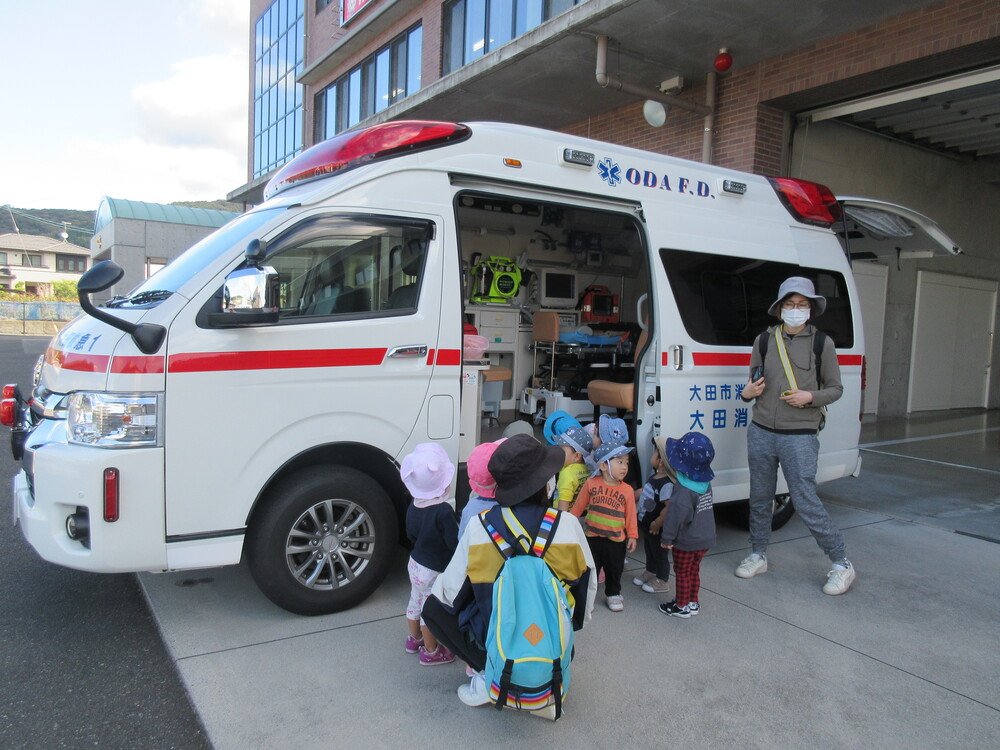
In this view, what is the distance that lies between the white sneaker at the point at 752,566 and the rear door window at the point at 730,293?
1494mm

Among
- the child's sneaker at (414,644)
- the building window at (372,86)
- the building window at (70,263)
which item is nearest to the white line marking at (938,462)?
the child's sneaker at (414,644)

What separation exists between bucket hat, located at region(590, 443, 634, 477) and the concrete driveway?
2.80 feet

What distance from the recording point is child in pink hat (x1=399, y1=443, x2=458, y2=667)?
3.21 meters

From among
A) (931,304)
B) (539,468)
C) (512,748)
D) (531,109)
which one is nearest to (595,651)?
(512,748)

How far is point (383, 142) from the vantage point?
382 centimetres

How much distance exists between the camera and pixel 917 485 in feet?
24.7

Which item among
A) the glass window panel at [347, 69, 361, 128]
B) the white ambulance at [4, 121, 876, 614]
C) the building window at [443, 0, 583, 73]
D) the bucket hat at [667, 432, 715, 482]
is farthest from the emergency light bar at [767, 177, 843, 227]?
the glass window panel at [347, 69, 361, 128]

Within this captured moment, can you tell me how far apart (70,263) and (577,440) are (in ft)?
315

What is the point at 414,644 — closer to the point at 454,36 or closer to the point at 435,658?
the point at 435,658

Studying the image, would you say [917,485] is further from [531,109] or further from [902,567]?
[531,109]

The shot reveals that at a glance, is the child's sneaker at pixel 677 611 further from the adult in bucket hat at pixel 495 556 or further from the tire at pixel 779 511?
the tire at pixel 779 511

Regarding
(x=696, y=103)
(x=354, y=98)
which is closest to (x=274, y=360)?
(x=696, y=103)

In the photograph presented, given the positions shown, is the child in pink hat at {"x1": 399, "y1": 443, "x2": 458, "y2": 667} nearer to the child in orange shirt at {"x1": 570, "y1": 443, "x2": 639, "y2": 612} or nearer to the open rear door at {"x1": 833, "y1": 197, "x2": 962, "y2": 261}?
the child in orange shirt at {"x1": 570, "y1": 443, "x2": 639, "y2": 612}

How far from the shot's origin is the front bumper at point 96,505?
10.1 feet
